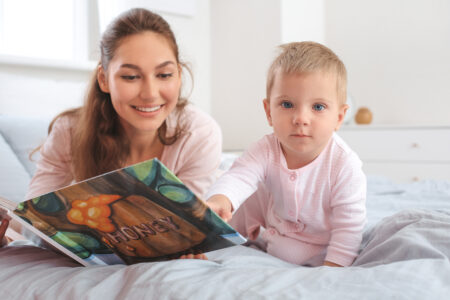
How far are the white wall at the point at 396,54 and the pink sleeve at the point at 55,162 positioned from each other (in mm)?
2872

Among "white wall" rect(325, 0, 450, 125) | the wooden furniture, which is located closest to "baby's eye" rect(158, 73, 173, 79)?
the wooden furniture

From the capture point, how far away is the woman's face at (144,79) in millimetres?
1136

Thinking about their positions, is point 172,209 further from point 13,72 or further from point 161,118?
point 13,72

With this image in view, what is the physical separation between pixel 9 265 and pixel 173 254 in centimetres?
30

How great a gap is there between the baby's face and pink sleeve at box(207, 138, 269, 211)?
0.28 feet

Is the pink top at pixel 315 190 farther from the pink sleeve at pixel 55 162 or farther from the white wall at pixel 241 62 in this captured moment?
the white wall at pixel 241 62

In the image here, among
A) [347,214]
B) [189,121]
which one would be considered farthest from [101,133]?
[347,214]

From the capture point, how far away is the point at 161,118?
1.19 m

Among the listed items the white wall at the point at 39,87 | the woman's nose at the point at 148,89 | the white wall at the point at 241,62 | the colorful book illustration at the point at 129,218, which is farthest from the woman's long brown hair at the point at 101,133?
the white wall at the point at 241,62

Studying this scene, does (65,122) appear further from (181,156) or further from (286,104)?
(286,104)

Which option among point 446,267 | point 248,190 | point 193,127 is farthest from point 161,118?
point 446,267

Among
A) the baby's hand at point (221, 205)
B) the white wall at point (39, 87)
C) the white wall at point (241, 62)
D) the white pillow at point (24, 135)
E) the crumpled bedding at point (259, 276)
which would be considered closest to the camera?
the crumpled bedding at point (259, 276)

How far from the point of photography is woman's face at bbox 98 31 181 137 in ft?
3.73

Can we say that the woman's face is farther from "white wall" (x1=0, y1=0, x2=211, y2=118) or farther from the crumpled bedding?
"white wall" (x1=0, y1=0, x2=211, y2=118)
